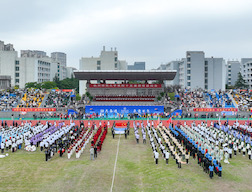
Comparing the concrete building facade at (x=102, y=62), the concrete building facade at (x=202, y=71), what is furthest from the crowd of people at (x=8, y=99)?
the concrete building facade at (x=202, y=71)

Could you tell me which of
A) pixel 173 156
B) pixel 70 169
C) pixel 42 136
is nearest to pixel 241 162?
pixel 173 156

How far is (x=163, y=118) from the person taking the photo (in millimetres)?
36031

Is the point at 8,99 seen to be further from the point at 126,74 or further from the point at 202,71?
the point at 202,71

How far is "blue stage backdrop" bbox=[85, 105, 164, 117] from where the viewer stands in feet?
123

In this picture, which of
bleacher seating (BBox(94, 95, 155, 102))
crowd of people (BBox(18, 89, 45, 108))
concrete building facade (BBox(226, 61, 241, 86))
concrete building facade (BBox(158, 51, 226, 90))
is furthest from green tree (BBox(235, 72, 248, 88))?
crowd of people (BBox(18, 89, 45, 108))

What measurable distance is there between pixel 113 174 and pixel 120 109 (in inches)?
971

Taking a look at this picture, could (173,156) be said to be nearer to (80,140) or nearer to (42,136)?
(80,140)

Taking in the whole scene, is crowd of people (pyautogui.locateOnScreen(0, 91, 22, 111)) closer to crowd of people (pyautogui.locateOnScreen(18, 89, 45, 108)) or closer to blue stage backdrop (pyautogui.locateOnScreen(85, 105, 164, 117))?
crowd of people (pyautogui.locateOnScreen(18, 89, 45, 108))

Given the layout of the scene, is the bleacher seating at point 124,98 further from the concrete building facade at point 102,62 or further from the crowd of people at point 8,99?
the concrete building facade at point 102,62

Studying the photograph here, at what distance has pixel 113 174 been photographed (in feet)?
43.5

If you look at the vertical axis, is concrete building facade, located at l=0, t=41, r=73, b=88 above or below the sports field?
above

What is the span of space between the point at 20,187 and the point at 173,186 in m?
7.51

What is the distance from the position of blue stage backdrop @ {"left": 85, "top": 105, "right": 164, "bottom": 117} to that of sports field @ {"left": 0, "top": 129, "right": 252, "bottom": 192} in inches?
790

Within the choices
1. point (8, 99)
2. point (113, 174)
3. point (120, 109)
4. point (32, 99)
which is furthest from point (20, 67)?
point (113, 174)
